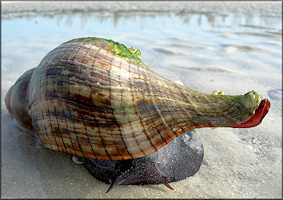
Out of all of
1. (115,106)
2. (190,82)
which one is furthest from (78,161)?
(190,82)

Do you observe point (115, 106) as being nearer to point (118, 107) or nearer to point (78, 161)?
point (118, 107)

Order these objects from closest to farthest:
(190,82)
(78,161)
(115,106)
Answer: (115,106)
(78,161)
(190,82)

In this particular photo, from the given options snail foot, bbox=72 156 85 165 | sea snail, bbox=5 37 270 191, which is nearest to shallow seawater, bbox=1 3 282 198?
snail foot, bbox=72 156 85 165

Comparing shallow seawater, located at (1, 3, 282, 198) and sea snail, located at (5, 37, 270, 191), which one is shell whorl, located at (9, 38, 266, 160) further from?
shallow seawater, located at (1, 3, 282, 198)

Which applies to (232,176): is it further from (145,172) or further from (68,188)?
(68,188)

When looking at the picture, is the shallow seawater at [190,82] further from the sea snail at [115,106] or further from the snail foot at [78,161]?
the sea snail at [115,106]

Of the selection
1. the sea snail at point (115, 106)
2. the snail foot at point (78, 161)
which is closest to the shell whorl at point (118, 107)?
the sea snail at point (115, 106)
